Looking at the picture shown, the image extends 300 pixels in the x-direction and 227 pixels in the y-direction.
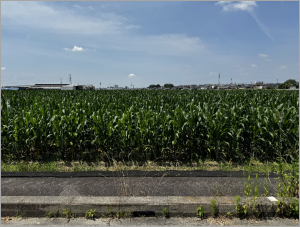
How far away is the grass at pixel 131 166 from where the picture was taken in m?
5.27

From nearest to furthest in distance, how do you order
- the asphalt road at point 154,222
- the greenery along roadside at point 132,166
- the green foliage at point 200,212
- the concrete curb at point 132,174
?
the asphalt road at point 154,222 < the green foliage at point 200,212 < the concrete curb at point 132,174 < the greenery along roadside at point 132,166

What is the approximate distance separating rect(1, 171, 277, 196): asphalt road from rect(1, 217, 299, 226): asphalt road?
547mm

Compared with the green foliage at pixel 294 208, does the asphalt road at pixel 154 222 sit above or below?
below

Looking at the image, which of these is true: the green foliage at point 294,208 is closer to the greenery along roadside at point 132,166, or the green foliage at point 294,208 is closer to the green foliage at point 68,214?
the greenery along roadside at point 132,166

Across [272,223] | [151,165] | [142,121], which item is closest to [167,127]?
[142,121]

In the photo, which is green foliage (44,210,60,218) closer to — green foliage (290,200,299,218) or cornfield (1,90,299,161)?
cornfield (1,90,299,161)

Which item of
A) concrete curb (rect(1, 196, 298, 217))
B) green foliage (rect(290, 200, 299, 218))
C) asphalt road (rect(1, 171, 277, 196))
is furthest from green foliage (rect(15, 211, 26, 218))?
green foliage (rect(290, 200, 299, 218))

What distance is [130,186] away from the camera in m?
4.14

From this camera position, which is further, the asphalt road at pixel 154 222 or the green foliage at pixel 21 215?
the green foliage at pixel 21 215

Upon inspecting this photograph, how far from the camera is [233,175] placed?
4.80m

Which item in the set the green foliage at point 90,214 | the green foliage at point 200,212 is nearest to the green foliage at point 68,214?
the green foliage at point 90,214

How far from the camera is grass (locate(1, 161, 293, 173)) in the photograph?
5.27 meters

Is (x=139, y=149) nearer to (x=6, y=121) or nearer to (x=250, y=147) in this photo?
(x=250, y=147)

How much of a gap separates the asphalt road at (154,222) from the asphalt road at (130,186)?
21.5 inches
